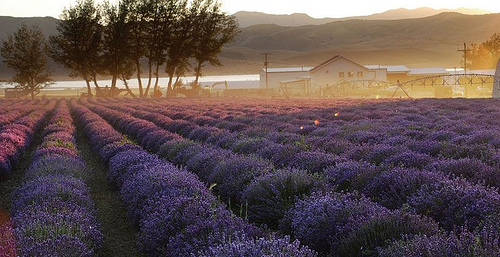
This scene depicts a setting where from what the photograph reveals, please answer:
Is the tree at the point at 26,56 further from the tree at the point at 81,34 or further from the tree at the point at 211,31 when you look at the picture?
the tree at the point at 211,31

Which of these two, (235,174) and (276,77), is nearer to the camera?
(235,174)

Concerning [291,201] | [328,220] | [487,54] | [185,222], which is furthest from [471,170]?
[487,54]

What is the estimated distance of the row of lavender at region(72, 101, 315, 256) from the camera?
4.15m

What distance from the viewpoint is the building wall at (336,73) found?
85812mm

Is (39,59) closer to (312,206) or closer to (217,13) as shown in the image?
(217,13)

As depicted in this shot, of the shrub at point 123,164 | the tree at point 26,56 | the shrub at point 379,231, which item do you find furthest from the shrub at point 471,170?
the tree at point 26,56

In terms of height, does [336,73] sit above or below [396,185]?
above

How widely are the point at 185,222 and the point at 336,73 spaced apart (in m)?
82.2

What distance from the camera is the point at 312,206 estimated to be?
5.94 meters

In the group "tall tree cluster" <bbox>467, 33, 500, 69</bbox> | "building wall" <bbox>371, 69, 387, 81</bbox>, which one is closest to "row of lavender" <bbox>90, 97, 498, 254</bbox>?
"building wall" <bbox>371, 69, 387, 81</bbox>

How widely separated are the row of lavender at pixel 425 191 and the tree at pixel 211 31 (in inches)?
2468

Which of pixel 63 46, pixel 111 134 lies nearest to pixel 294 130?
pixel 111 134

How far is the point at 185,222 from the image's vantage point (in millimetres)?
5832

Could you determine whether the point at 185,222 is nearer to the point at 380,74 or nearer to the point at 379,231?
the point at 379,231
